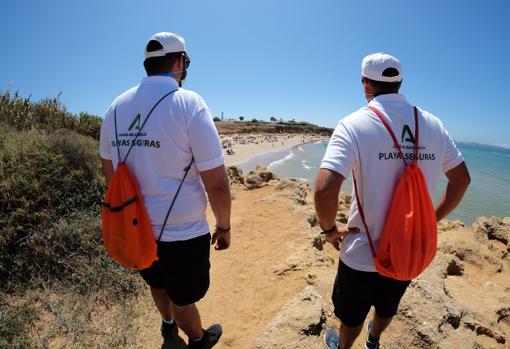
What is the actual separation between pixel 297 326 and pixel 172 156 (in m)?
1.93

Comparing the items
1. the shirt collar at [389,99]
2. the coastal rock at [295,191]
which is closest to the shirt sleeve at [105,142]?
the shirt collar at [389,99]

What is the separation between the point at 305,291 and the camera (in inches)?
123

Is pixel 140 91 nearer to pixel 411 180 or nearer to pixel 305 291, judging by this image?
pixel 411 180

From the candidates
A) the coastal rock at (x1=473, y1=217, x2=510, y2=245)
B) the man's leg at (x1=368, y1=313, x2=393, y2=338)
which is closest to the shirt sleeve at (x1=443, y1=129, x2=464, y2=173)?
the man's leg at (x1=368, y1=313, x2=393, y2=338)

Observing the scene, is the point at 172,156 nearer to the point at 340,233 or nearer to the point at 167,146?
the point at 167,146

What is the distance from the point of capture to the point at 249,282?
12.5 feet

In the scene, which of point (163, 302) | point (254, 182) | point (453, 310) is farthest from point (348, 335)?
point (254, 182)

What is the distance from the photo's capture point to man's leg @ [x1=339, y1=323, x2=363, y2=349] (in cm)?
209

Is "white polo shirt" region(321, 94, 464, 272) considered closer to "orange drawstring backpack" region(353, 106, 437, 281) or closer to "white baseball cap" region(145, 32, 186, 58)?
"orange drawstring backpack" region(353, 106, 437, 281)

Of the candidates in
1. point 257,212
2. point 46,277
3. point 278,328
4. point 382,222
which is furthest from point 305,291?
point 257,212

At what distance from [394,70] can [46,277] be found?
12.9 feet

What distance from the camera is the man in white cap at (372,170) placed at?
1.67m

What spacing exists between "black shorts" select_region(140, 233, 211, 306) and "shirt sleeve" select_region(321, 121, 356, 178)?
0.94m

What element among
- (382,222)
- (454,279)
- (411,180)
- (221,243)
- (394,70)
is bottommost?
(454,279)
